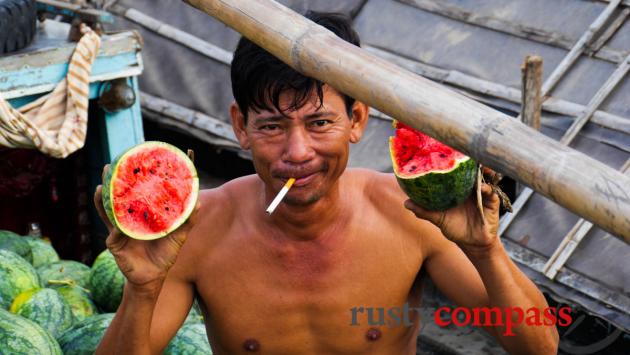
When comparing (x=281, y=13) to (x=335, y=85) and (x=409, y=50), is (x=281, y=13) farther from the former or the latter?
(x=409, y=50)

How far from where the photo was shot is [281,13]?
2.32 m

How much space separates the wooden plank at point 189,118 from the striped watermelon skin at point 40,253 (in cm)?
236

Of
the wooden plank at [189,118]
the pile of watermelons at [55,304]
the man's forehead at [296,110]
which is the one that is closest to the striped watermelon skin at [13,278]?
the pile of watermelons at [55,304]

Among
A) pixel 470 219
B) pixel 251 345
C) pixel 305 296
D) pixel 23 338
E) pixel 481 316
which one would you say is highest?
pixel 470 219

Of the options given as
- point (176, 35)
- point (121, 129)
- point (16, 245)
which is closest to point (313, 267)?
point (16, 245)

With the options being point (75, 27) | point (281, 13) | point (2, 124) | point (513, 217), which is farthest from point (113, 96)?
point (281, 13)

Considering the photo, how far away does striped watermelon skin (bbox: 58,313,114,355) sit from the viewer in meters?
4.25

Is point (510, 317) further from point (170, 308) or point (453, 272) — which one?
point (170, 308)

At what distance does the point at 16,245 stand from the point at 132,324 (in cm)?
296

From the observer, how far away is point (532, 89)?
5.95 meters

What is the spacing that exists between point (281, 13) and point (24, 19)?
14.0 ft

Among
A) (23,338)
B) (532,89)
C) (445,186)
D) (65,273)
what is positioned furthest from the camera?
(532,89)

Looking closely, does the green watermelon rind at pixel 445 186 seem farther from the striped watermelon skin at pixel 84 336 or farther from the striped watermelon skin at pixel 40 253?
the striped watermelon skin at pixel 40 253

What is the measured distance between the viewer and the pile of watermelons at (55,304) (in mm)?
4047
